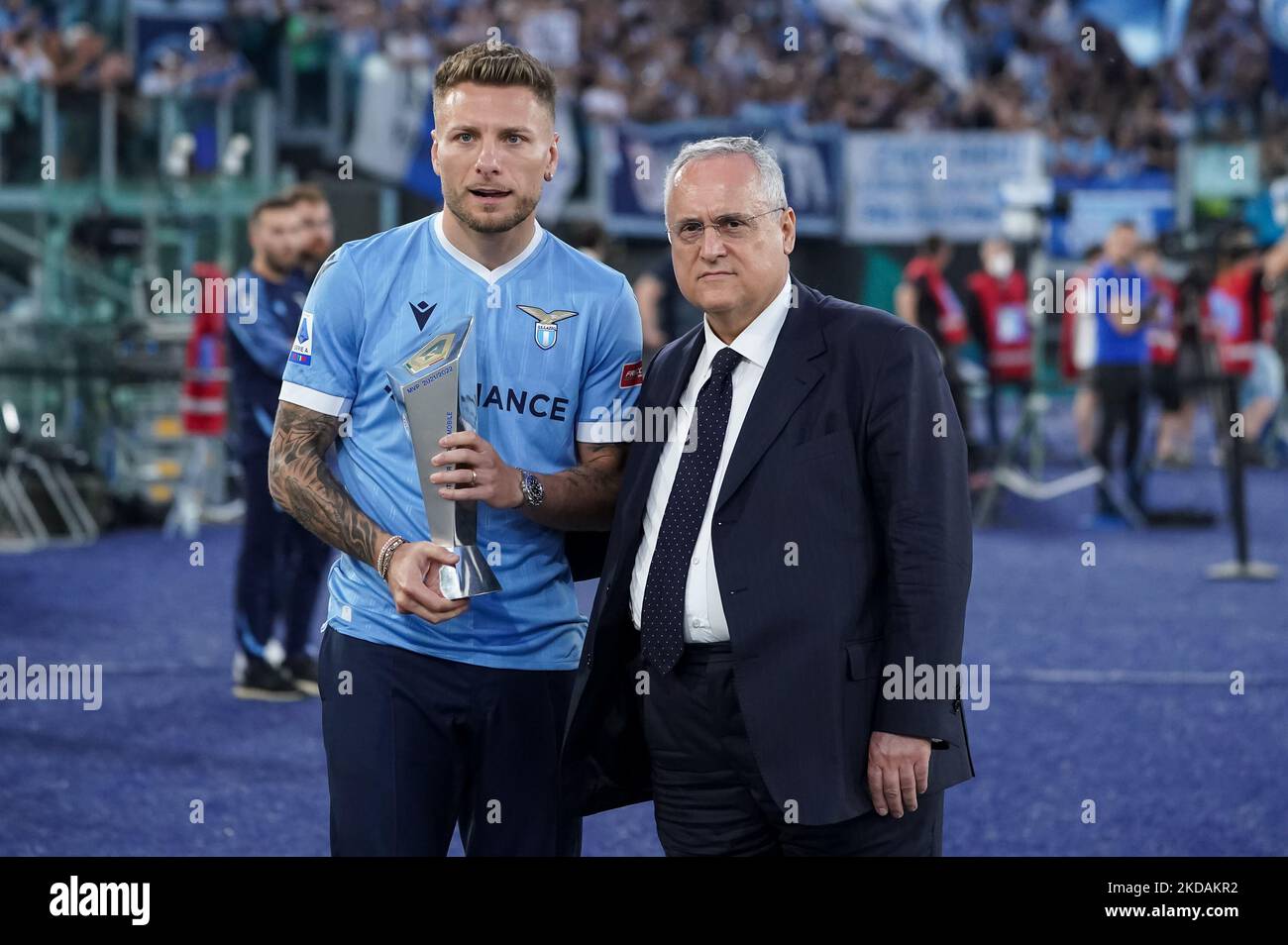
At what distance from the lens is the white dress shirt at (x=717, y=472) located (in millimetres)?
2674

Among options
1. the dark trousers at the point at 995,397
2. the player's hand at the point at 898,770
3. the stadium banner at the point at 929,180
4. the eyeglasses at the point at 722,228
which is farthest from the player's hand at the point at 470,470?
the stadium banner at the point at 929,180

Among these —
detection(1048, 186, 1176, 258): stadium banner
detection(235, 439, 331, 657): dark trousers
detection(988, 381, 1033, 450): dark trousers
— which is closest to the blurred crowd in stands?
detection(1048, 186, 1176, 258): stadium banner

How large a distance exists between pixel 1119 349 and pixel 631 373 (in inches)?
383

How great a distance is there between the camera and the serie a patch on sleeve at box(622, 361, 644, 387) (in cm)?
291

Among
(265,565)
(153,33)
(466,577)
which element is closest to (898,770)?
(466,577)

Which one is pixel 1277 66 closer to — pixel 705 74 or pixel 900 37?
pixel 900 37

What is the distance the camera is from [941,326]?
12477 mm

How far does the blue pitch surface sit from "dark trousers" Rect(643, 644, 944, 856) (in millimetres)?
2142

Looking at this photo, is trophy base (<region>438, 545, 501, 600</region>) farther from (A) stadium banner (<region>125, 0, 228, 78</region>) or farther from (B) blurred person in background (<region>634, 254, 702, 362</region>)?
(A) stadium banner (<region>125, 0, 228, 78</region>)

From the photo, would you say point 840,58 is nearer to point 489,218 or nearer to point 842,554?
point 489,218

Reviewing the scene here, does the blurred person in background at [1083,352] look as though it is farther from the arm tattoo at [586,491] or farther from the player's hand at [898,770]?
the player's hand at [898,770]

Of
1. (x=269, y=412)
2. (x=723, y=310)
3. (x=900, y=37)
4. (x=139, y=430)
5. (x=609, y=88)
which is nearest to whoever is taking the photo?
(x=723, y=310)
